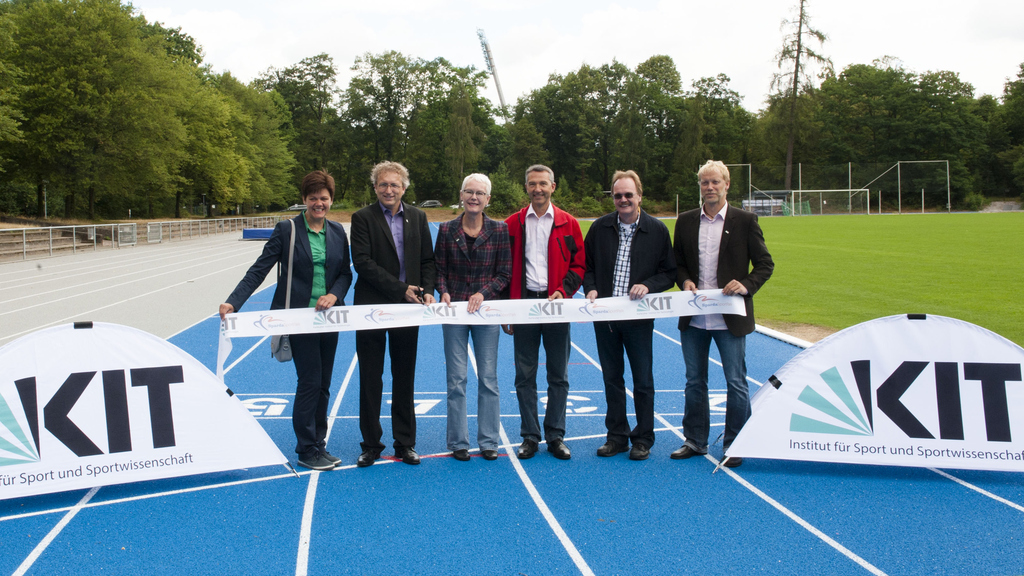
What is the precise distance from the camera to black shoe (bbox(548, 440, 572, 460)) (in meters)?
4.74

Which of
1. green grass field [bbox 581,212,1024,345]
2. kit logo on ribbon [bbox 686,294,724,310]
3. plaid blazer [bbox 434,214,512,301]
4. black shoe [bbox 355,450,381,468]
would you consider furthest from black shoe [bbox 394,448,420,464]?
green grass field [bbox 581,212,1024,345]

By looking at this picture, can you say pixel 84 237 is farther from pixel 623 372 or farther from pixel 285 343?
pixel 623 372

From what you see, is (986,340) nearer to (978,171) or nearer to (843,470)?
(843,470)

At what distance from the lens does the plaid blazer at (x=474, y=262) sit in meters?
4.61

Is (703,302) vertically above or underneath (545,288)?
underneath

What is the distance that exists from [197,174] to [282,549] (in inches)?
2079

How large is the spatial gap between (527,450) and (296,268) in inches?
77.7

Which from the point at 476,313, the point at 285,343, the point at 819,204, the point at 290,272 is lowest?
the point at 285,343

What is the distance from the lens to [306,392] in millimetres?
4492

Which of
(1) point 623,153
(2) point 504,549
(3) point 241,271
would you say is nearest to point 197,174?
(3) point 241,271

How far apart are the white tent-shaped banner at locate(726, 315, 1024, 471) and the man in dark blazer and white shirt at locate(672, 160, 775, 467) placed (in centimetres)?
25

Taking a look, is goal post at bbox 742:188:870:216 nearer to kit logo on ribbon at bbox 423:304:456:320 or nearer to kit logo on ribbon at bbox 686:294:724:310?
kit logo on ribbon at bbox 686:294:724:310

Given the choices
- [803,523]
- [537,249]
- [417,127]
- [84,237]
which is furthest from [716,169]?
[417,127]

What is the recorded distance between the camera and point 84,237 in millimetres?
28656
